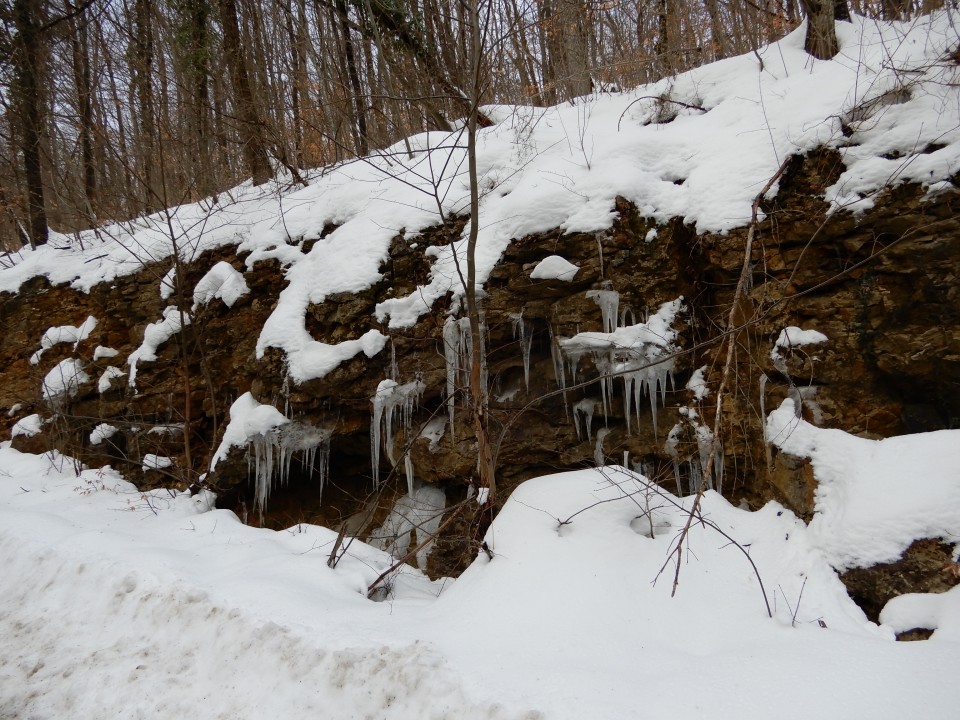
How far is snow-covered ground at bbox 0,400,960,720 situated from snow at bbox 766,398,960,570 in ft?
A: 0.04

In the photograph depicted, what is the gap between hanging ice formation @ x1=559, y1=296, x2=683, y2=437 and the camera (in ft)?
13.8

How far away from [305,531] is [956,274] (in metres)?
5.00

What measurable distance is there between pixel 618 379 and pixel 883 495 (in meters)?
1.89

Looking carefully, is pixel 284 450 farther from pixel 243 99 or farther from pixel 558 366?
pixel 243 99

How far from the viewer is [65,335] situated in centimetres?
709

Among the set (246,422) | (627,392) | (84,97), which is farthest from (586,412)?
(84,97)

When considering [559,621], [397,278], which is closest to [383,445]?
[397,278]

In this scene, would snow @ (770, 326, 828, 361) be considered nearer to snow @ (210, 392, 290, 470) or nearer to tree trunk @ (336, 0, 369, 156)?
snow @ (210, 392, 290, 470)

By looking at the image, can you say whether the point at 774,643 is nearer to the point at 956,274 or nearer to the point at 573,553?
the point at 573,553

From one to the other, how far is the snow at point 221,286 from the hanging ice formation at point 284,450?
→ 167cm

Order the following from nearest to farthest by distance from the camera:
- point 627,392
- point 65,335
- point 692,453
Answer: point 692,453 < point 627,392 < point 65,335

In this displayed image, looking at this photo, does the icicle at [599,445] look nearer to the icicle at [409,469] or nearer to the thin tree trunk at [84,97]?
the icicle at [409,469]

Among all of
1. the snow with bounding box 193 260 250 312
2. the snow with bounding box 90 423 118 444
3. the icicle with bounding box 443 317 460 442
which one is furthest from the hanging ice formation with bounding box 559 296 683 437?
the snow with bounding box 90 423 118 444

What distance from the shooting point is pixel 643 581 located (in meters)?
2.98
